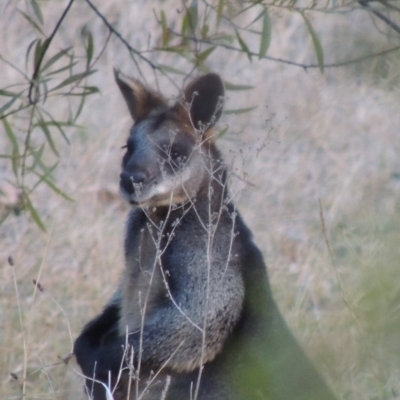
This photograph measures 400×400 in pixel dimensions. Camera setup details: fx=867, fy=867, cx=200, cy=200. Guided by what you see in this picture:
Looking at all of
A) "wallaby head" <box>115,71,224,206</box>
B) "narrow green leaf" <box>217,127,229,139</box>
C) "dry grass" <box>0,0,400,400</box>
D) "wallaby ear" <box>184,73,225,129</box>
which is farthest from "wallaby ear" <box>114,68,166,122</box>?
"dry grass" <box>0,0,400,400</box>

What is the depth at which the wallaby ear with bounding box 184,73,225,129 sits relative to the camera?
359cm

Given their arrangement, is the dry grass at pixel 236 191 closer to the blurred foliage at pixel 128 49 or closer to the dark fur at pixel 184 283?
the dark fur at pixel 184 283

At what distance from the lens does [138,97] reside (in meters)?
3.83

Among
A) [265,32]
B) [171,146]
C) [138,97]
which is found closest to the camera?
[265,32]

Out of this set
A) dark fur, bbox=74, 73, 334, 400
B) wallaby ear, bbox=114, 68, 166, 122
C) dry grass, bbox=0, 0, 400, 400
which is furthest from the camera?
dry grass, bbox=0, 0, 400, 400

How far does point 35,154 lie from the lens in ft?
12.1

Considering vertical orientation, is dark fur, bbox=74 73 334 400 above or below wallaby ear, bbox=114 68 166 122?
below

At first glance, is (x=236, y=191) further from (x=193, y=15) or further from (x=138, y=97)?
(x=193, y=15)

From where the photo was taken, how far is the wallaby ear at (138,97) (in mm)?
3824

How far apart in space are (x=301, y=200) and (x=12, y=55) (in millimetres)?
3017

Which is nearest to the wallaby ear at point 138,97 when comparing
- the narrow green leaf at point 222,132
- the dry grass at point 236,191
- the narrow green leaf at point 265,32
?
the narrow green leaf at point 222,132

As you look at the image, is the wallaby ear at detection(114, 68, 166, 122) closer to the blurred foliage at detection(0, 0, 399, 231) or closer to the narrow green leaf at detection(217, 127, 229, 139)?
the blurred foliage at detection(0, 0, 399, 231)

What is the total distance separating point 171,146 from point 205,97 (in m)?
0.27

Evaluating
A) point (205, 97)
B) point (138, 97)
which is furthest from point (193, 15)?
point (138, 97)
